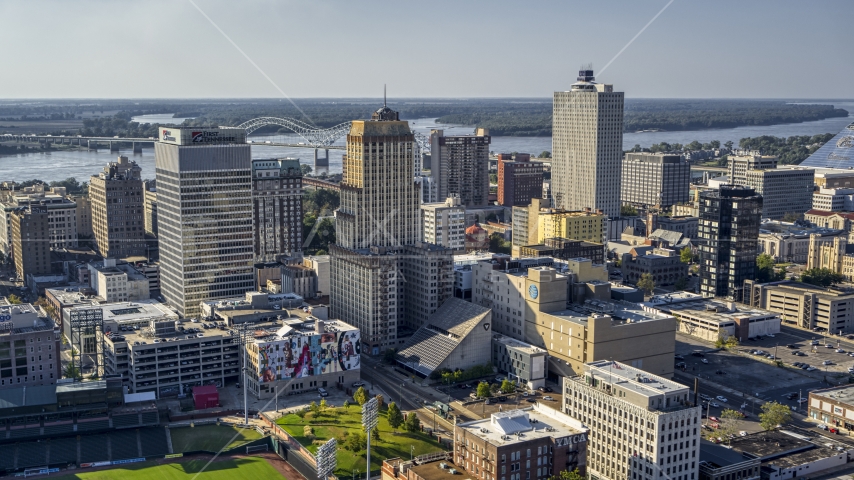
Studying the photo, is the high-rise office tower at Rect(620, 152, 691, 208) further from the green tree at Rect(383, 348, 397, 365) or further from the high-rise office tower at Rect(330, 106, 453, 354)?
the green tree at Rect(383, 348, 397, 365)

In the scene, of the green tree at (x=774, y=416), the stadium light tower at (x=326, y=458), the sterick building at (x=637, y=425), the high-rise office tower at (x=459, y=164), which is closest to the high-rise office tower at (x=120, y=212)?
the high-rise office tower at (x=459, y=164)

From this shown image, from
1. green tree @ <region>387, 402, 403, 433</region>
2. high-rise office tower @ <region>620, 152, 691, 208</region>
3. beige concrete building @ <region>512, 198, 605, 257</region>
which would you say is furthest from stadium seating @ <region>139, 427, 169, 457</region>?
high-rise office tower @ <region>620, 152, 691, 208</region>

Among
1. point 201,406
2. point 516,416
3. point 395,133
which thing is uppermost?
point 395,133

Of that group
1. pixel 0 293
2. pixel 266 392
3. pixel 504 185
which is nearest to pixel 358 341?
pixel 266 392

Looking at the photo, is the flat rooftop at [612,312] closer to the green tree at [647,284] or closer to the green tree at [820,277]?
the green tree at [647,284]

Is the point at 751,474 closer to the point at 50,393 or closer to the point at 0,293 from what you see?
the point at 50,393

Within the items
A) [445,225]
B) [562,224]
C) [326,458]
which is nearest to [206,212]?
[445,225]
